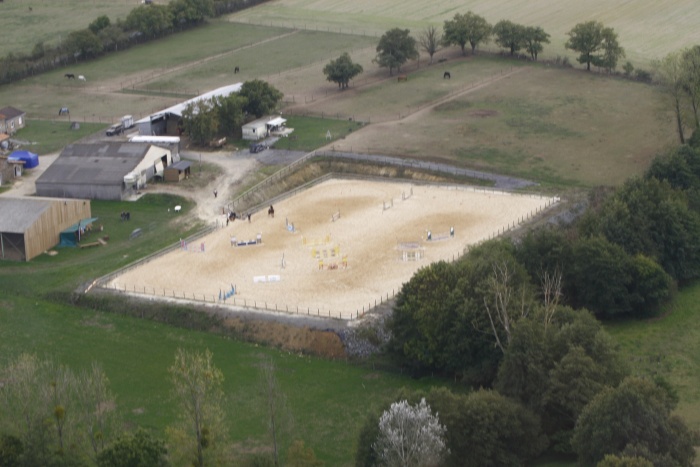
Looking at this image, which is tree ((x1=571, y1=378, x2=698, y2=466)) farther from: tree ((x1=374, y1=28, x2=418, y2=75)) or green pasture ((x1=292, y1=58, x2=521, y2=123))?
tree ((x1=374, y1=28, x2=418, y2=75))

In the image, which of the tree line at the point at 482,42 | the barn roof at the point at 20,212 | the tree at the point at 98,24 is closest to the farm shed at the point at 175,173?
the barn roof at the point at 20,212

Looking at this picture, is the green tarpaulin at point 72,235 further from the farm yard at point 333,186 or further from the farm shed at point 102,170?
the farm shed at point 102,170

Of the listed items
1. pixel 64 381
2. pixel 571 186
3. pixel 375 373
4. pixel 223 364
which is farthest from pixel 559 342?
pixel 571 186

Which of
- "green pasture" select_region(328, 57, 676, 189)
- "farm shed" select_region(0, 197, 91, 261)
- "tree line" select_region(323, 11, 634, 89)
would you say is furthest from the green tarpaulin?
"tree line" select_region(323, 11, 634, 89)

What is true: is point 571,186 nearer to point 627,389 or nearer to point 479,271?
point 479,271

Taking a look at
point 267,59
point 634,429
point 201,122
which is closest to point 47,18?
point 267,59

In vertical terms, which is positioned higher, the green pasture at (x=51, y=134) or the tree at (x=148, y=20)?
the tree at (x=148, y=20)

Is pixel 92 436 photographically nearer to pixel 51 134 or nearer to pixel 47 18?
pixel 51 134
